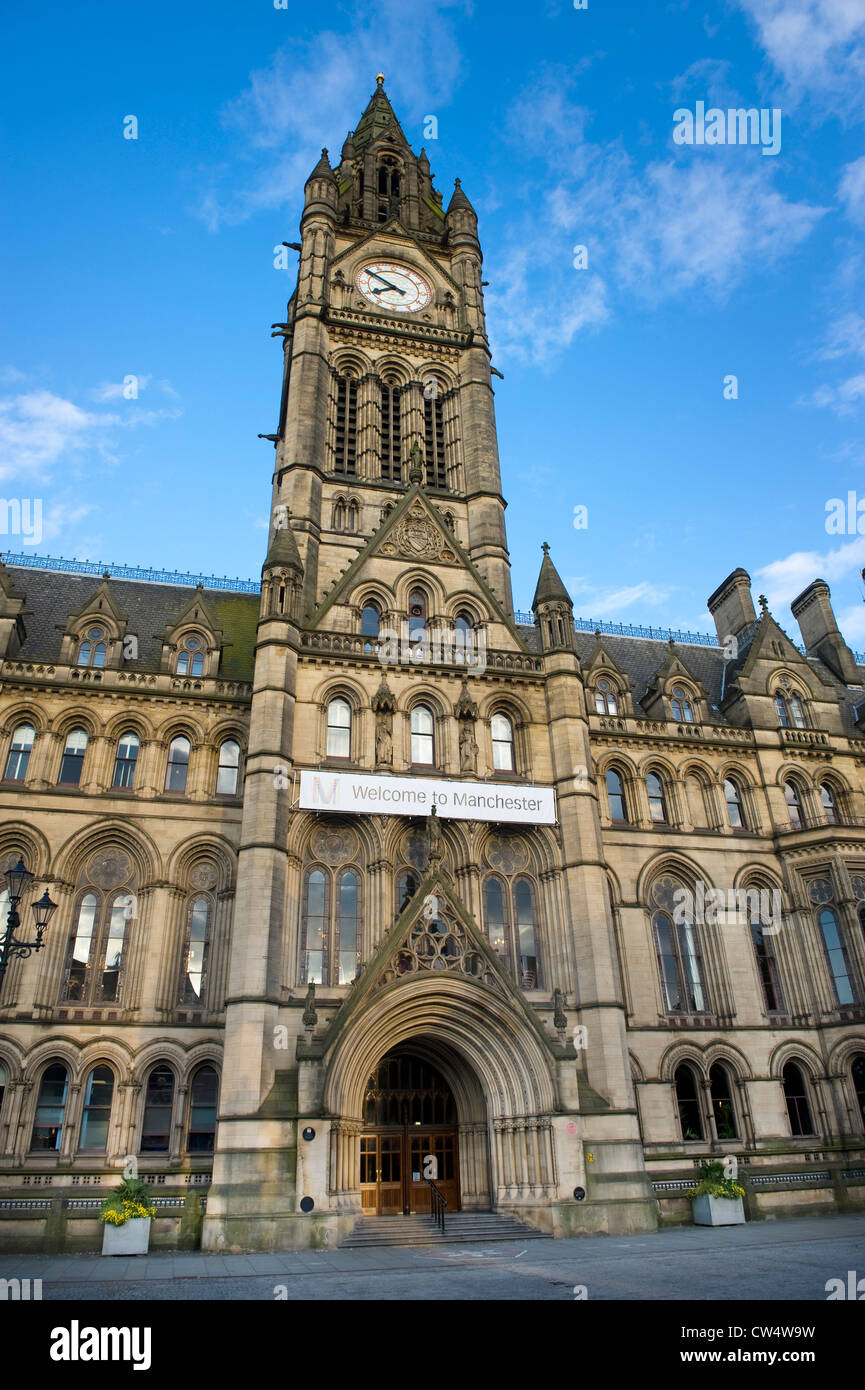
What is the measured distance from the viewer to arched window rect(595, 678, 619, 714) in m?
32.8

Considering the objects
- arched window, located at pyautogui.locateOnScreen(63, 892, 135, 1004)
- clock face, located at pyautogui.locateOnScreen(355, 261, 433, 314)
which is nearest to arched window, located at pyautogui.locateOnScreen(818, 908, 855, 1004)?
arched window, located at pyautogui.locateOnScreen(63, 892, 135, 1004)

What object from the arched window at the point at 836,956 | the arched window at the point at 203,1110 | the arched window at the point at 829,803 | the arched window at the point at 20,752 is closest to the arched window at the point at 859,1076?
the arched window at the point at 836,956

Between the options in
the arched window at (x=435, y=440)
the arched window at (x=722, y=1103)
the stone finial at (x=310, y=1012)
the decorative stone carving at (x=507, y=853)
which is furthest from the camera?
the arched window at (x=435, y=440)

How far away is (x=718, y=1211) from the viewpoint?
2189cm

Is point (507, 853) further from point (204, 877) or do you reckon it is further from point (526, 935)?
point (204, 877)

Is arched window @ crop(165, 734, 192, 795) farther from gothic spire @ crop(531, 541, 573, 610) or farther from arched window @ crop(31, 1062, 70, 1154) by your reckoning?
gothic spire @ crop(531, 541, 573, 610)

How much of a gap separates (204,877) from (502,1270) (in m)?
14.4

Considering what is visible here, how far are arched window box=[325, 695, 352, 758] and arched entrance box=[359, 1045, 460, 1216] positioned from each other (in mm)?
8404

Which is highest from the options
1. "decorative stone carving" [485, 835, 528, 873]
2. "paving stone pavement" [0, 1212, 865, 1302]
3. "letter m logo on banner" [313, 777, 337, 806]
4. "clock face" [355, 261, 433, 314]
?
"clock face" [355, 261, 433, 314]

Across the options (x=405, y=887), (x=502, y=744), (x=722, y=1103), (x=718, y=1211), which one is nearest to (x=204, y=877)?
(x=405, y=887)

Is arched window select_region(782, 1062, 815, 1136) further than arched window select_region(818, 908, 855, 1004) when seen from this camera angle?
No

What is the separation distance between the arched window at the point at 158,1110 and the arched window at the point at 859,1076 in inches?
801

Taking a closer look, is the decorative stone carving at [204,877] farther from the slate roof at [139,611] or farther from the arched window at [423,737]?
the arched window at [423,737]

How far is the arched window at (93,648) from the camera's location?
28.6 metres
